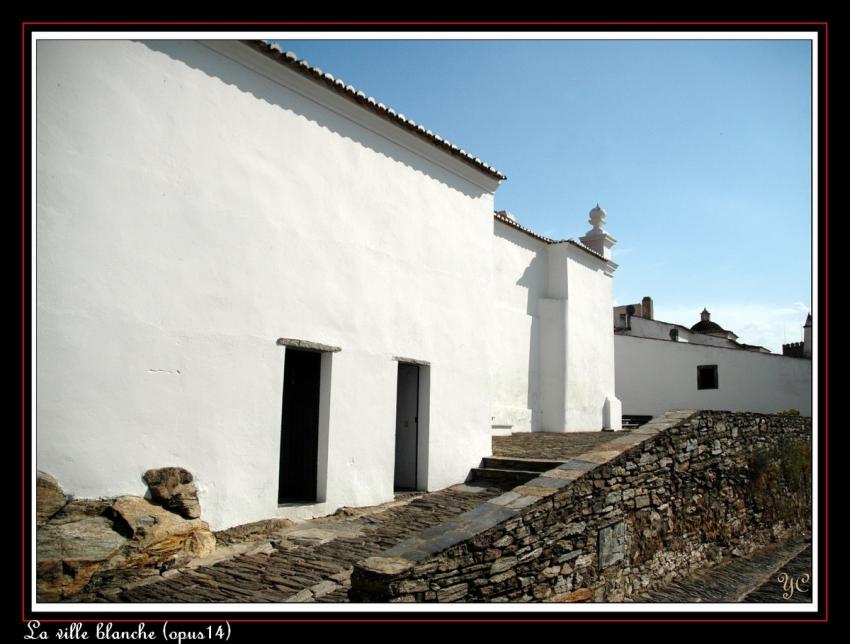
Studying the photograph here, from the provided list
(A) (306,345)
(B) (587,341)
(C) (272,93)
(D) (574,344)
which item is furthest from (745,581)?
(C) (272,93)

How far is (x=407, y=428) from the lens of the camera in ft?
31.0

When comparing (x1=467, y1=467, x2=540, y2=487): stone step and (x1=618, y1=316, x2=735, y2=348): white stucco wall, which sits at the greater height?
(x1=618, y1=316, x2=735, y2=348): white stucco wall

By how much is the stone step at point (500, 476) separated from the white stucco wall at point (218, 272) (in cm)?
27

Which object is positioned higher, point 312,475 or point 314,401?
point 314,401

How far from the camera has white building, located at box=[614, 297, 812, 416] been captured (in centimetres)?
2098

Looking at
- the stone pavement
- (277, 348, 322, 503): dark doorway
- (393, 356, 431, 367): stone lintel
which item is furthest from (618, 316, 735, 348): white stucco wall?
(277, 348, 322, 503): dark doorway

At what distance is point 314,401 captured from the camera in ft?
26.7

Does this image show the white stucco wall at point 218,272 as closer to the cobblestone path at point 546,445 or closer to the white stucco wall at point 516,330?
the cobblestone path at point 546,445

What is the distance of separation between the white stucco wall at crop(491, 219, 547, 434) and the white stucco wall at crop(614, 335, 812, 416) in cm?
982

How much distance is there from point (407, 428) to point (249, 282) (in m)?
3.71

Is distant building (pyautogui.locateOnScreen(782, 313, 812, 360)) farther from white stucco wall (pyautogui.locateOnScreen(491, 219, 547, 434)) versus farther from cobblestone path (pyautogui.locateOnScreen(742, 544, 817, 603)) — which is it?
cobblestone path (pyautogui.locateOnScreen(742, 544, 817, 603))
